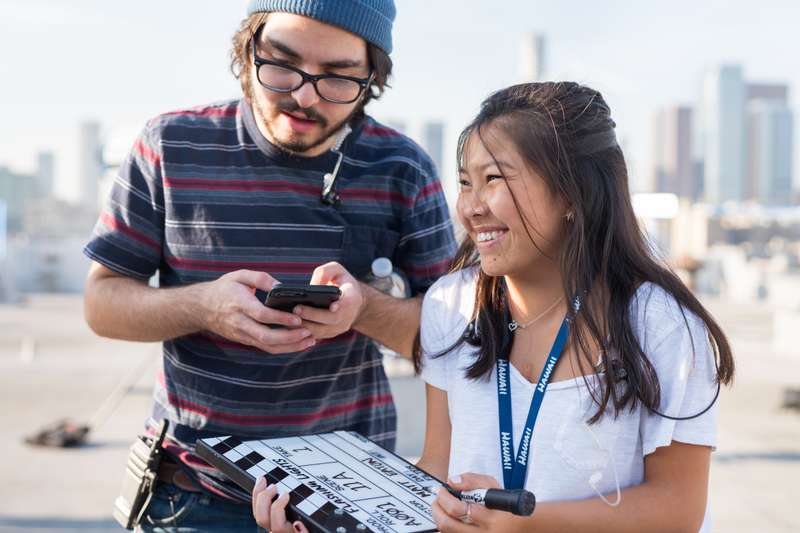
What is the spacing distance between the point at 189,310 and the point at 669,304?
98 cm

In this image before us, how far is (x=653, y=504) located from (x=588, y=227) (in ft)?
1.75

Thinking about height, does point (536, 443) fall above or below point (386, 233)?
below

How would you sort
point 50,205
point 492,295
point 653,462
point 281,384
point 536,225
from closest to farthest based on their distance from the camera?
point 653,462 → point 536,225 → point 492,295 → point 281,384 → point 50,205

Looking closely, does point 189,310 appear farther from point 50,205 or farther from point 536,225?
point 50,205

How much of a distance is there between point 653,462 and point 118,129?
14.0 feet

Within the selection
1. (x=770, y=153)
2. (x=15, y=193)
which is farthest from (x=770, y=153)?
(x=15, y=193)

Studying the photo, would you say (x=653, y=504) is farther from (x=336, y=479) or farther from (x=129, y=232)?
(x=129, y=232)

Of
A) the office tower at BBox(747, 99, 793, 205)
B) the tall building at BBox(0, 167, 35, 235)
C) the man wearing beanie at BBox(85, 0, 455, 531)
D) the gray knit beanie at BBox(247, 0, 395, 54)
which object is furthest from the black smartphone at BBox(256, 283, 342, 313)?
the office tower at BBox(747, 99, 793, 205)

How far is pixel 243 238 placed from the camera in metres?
2.03

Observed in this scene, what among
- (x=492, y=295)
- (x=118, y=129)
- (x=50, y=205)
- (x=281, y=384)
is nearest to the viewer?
(x=492, y=295)

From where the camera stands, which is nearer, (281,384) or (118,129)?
(281,384)

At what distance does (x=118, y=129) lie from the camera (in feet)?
16.8

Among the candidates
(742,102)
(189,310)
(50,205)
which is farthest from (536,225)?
(742,102)

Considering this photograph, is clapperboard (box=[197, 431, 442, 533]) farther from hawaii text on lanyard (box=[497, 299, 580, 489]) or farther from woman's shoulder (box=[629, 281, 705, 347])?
woman's shoulder (box=[629, 281, 705, 347])
